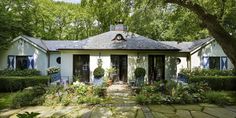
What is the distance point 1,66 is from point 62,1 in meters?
17.3

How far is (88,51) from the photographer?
19.8 metres

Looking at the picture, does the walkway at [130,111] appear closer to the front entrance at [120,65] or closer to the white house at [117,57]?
the front entrance at [120,65]

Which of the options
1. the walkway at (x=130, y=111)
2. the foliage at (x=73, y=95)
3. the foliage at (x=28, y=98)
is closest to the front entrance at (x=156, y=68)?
the foliage at (x=73, y=95)

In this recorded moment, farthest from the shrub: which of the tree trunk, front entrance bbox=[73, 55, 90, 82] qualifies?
front entrance bbox=[73, 55, 90, 82]

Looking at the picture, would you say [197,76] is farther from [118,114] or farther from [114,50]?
[118,114]

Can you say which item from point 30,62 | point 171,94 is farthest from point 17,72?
point 171,94

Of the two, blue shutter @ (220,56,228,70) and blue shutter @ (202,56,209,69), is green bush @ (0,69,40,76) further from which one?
blue shutter @ (220,56,228,70)

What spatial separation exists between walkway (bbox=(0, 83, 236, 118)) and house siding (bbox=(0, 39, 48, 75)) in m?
10.9

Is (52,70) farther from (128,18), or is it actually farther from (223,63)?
(223,63)

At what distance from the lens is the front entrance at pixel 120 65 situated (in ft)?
65.5

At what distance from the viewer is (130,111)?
1075 centimetres

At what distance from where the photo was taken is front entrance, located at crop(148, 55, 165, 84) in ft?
66.4

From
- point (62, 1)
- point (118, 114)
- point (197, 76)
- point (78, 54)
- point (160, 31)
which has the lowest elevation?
point (118, 114)

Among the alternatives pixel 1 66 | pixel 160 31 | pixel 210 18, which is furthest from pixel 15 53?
pixel 160 31
